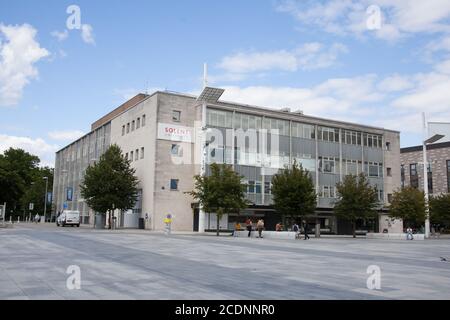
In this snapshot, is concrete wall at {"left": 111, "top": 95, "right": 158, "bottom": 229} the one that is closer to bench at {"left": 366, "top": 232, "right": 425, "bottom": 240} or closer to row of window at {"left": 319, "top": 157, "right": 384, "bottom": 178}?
row of window at {"left": 319, "top": 157, "right": 384, "bottom": 178}

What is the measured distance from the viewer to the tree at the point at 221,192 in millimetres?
42031

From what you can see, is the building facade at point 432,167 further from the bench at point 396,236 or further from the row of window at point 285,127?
the bench at point 396,236

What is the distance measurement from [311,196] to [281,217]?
982 centimetres

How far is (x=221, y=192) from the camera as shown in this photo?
138 ft

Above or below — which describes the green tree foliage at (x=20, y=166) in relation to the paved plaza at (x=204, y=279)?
above

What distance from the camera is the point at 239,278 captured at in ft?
36.7

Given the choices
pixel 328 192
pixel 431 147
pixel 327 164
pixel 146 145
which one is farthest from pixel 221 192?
pixel 431 147

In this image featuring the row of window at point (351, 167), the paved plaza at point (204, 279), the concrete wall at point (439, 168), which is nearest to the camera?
the paved plaza at point (204, 279)

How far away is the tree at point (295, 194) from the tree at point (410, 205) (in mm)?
13352

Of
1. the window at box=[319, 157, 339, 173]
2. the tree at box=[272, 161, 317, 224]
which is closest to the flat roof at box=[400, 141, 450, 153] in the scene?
the window at box=[319, 157, 339, 173]

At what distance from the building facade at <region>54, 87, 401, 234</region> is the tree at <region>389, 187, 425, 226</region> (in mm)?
7475

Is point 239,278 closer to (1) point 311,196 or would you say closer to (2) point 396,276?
(2) point 396,276

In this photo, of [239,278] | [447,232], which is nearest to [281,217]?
[447,232]

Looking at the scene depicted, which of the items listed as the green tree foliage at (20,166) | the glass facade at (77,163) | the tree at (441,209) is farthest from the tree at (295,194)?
the green tree foliage at (20,166)
